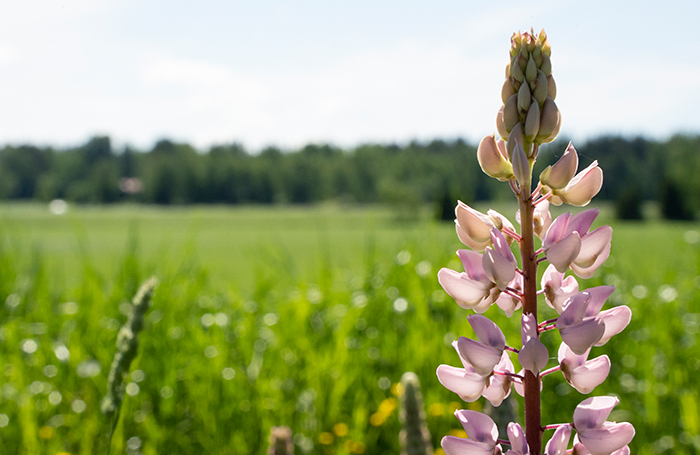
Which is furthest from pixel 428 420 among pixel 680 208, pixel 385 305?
pixel 680 208

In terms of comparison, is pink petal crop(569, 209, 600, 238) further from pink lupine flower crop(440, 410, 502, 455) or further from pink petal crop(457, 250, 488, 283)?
pink lupine flower crop(440, 410, 502, 455)

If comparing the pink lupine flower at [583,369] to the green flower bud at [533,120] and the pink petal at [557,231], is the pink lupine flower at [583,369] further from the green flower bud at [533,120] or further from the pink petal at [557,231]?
the green flower bud at [533,120]

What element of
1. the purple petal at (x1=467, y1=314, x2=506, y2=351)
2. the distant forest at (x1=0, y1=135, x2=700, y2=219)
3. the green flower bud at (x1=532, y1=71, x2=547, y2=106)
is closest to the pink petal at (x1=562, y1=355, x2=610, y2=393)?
the purple petal at (x1=467, y1=314, x2=506, y2=351)

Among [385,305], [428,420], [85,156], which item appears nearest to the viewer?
[428,420]

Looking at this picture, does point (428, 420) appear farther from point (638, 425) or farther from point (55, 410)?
point (55, 410)

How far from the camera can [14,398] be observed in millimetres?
2992

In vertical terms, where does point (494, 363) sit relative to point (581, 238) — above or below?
below

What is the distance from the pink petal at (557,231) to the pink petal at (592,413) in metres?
0.18

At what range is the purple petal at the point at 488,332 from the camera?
1.89 feet

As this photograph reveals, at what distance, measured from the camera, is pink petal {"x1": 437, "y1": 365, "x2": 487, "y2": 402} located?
0.59 m

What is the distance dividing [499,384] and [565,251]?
177 mm

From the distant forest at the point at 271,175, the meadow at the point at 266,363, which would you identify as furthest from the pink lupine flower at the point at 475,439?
the distant forest at the point at 271,175

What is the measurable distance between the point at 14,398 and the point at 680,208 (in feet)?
195

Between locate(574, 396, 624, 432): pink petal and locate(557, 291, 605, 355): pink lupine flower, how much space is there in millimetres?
78
